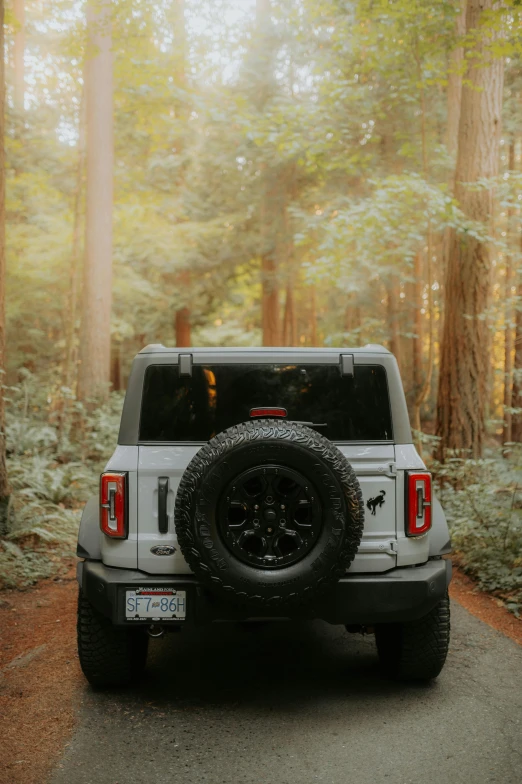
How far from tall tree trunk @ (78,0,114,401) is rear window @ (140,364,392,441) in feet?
44.0

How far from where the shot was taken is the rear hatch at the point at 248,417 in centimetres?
402

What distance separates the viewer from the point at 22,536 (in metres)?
8.30

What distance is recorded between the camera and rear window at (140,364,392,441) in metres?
4.27

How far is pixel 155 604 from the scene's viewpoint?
396 centimetres

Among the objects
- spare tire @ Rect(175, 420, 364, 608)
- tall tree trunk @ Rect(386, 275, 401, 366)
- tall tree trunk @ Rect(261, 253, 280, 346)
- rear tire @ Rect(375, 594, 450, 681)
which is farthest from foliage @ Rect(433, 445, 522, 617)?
tall tree trunk @ Rect(261, 253, 280, 346)

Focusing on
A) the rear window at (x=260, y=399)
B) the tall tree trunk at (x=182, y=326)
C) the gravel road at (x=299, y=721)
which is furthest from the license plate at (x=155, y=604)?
the tall tree trunk at (x=182, y=326)

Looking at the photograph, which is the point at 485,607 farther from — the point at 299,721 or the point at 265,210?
the point at 265,210

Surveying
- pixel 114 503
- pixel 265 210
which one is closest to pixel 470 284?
pixel 114 503

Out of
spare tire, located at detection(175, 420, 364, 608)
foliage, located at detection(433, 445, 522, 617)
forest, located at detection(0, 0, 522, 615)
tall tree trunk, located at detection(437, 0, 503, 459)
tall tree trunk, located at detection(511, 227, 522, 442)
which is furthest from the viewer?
tall tree trunk, located at detection(511, 227, 522, 442)

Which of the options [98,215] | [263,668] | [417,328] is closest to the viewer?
[263,668]

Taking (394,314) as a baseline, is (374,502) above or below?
below

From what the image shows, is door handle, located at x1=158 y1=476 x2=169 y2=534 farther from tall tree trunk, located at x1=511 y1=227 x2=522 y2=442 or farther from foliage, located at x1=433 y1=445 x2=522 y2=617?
tall tree trunk, located at x1=511 y1=227 x2=522 y2=442

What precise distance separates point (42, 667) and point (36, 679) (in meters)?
0.25

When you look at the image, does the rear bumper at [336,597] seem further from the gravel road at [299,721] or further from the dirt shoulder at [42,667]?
the dirt shoulder at [42,667]
